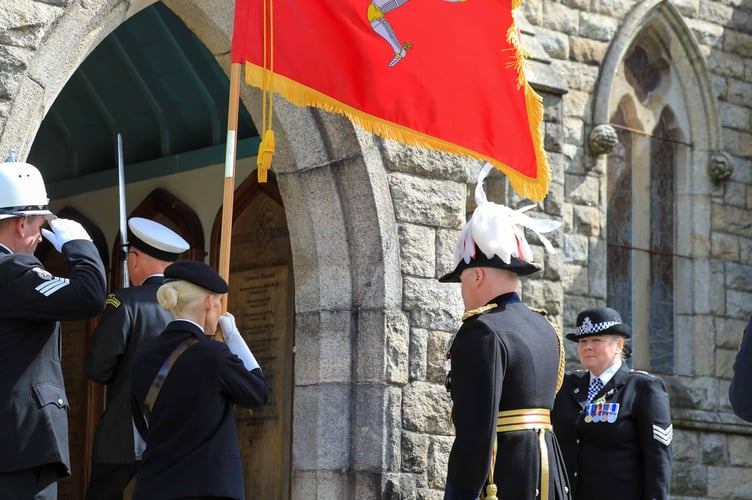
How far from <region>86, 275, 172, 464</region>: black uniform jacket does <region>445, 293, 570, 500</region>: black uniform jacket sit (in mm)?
1521

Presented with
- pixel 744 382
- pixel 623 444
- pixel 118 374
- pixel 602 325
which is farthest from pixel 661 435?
pixel 744 382

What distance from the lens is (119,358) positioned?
6379 mm

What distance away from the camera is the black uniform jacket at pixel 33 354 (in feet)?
17.4

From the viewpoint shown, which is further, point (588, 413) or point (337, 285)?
point (337, 285)

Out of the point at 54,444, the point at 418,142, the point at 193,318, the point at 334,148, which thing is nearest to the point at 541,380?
the point at 193,318

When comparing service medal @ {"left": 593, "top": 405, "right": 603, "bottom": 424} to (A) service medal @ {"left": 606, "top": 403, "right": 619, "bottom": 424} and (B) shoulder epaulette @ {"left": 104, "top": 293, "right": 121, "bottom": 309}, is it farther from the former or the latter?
(B) shoulder epaulette @ {"left": 104, "top": 293, "right": 121, "bottom": 309}

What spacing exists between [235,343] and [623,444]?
2.34 metres

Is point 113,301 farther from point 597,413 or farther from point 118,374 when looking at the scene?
point 597,413

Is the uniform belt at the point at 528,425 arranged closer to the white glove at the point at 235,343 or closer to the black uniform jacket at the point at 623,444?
the white glove at the point at 235,343

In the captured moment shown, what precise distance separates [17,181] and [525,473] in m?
2.22

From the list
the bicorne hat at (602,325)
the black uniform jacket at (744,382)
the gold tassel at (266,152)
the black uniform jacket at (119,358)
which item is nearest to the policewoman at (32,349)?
the black uniform jacket at (119,358)

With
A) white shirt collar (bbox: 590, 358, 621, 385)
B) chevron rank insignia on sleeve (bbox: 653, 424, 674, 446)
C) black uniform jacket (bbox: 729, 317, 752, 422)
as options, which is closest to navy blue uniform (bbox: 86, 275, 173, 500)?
white shirt collar (bbox: 590, 358, 621, 385)

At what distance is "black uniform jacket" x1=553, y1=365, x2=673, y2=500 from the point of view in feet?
22.7

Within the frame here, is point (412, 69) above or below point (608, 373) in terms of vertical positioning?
above
